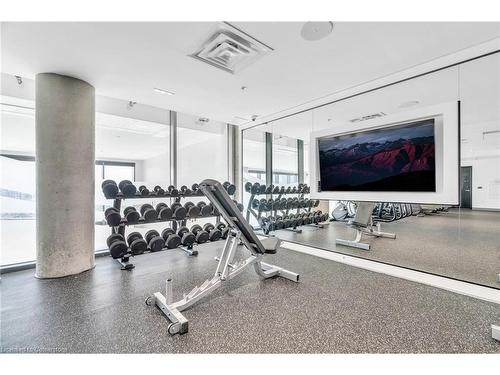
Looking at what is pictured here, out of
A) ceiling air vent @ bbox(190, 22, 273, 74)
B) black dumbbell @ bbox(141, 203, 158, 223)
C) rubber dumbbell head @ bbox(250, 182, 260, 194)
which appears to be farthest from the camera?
rubber dumbbell head @ bbox(250, 182, 260, 194)

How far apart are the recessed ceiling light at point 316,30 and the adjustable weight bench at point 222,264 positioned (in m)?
1.59

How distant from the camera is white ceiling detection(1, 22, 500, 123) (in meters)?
1.97

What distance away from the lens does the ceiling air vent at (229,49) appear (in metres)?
2.02

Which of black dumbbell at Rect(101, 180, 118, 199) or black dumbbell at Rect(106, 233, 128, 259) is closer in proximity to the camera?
black dumbbell at Rect(106, 233, 128, 259)

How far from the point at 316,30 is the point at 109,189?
3.03 m

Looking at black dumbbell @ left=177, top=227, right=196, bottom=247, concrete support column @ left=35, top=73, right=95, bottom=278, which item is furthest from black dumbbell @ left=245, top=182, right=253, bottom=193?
concrete support column @ left=35, top=73, right=95, bottom=278

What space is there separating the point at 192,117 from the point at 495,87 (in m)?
4.73

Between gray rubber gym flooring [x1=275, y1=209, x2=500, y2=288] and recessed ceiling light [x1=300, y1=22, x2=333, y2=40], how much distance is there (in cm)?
280

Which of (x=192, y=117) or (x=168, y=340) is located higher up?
(x=192, y=117)

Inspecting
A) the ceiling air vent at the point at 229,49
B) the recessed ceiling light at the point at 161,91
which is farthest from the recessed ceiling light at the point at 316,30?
the recessed ceiling light at the point at 161,91

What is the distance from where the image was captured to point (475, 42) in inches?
85.1

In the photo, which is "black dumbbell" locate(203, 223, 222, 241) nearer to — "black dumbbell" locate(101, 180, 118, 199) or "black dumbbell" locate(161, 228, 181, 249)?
"black dumbbell" locate(161, 228, 181, 249)
